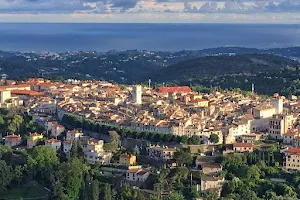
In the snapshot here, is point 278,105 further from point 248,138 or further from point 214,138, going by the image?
point 214,138

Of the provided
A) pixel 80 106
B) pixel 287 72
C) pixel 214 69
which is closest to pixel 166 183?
pixel 80 106

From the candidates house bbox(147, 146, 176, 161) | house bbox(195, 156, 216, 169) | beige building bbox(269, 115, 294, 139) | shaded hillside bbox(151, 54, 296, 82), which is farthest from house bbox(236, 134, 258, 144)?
shaded hillside bbox(151, 54, 296, 82)

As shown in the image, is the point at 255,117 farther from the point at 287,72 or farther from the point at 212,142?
the point at 287,72

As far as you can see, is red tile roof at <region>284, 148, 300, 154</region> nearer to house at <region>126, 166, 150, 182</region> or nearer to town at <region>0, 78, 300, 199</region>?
town at <region>0, 78, 300, 199</region>

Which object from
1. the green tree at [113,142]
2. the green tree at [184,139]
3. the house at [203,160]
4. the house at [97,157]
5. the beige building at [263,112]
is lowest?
the house at [97,157]

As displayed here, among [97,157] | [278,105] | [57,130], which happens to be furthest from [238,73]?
[97,157]

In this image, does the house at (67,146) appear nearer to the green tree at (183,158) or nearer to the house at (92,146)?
the house at (92,146)

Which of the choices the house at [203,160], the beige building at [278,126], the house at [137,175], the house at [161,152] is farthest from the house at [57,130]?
the beige building at [278,126]
